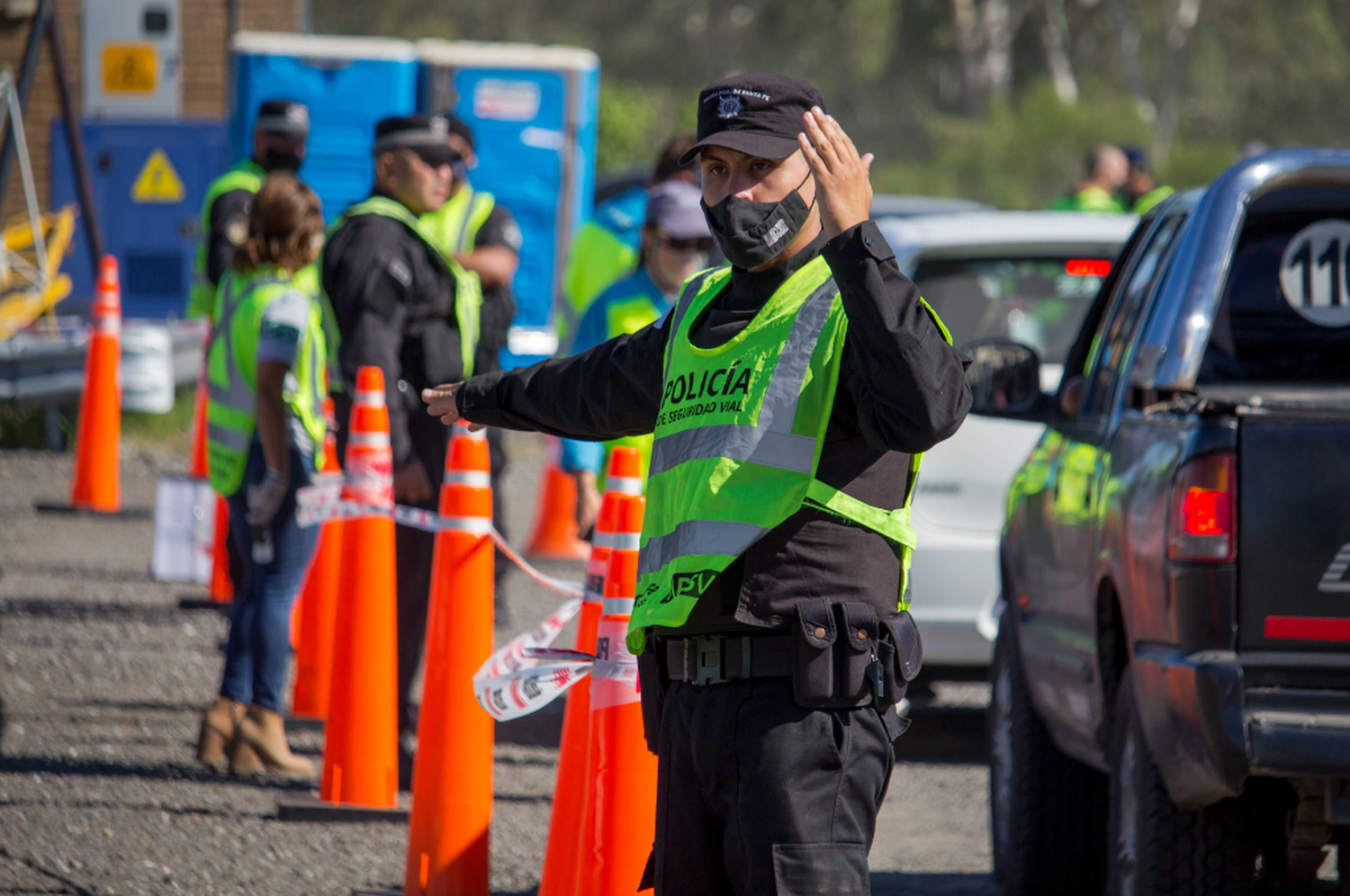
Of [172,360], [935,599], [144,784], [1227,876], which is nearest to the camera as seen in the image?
[1227,876]

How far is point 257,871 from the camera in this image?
16.9ft

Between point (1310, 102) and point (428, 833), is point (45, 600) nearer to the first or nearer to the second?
point (428, 833)

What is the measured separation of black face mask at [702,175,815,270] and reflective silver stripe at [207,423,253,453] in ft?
12.4

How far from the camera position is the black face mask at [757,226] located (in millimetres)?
3096

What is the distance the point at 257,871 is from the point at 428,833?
757 millimetres

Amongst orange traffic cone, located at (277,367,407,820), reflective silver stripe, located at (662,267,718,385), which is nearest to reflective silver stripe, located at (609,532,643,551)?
reflective silver stripe, located at (662,267,718,385)

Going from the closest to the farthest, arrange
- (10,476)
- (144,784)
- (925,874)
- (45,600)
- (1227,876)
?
(1227,876), (925,874), (144,784), (45,600), (10,476)

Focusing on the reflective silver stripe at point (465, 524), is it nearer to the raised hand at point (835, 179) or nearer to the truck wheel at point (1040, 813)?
the truck wheel at point (1040, 813)

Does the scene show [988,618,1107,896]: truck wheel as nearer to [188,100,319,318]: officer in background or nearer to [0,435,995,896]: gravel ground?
[0,435,995,896]: gravel ground

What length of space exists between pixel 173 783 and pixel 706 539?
3.56 meters

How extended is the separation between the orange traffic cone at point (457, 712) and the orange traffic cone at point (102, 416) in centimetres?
727

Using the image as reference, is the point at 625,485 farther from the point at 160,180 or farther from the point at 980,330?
the point at 160,180

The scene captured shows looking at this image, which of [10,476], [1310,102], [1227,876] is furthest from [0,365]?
[1310,102]

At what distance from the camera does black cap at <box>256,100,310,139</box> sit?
8.73 metres
